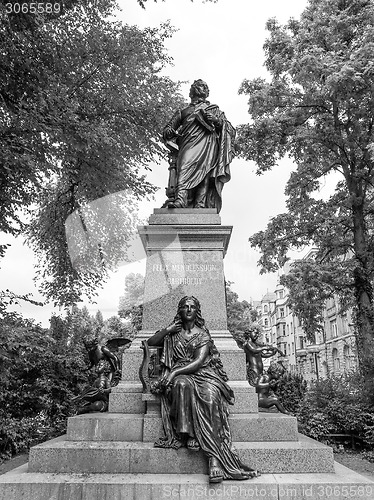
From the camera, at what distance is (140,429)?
538 centimetres

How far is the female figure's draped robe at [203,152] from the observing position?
26.3 ft

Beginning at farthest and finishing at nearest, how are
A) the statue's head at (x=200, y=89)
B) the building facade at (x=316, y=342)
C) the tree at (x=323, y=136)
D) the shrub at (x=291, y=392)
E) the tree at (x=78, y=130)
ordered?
the building facade at (x=316, y=342), the tree at (x=323, y=136), the shrub at (x=291, y=392), the tree at (x=78, y=130), the statue's head at (x=200, y=89)

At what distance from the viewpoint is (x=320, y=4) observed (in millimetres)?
17062

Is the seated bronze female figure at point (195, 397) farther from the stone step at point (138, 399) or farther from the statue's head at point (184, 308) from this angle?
the stone step at point (138, 399)

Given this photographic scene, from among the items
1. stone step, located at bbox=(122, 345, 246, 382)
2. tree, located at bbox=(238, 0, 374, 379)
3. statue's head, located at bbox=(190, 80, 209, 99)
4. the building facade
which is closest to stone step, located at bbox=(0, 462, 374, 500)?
stone step, located at bbox=(122, 345, 246, 382)

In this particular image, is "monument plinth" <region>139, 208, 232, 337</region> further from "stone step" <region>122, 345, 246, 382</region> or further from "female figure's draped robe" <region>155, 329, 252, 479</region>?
"female figure's draped robe" <region>155, 329, 252, 479</region>

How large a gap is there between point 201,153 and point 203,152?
50 millimetres

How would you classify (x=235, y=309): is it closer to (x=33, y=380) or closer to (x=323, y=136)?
(x=323, y=136)

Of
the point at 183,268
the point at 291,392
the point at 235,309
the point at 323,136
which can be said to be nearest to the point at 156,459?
the point at 183,268

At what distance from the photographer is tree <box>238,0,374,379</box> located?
15.1m

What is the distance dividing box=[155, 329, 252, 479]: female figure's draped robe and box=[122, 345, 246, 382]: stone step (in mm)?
783

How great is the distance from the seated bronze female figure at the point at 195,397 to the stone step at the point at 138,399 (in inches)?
11.2

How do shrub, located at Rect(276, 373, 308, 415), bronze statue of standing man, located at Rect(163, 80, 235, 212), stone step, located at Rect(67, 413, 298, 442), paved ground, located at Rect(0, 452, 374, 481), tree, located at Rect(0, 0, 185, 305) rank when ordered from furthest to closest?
shrub, located at Rect(276, 373, 308, 415) < tree, located at Rect(0, 0, 185, 305) < paved ground, located at Rect(0, 452, 374, 481) < bronze statue of standing man, located at Rect(163, 80, 235, 212) < stone step, located at Rect(67, 413, 298, 442)

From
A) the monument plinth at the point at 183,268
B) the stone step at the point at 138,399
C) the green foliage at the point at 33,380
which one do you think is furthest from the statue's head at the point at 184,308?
the green foliage at the point at 33,380
